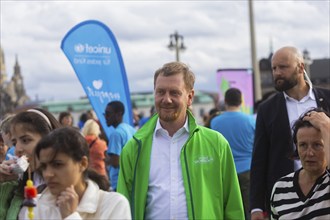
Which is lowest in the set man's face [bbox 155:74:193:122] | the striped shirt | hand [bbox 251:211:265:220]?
hand [bbox 251:211:265:220]

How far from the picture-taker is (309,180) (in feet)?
14.5

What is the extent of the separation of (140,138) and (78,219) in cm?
141

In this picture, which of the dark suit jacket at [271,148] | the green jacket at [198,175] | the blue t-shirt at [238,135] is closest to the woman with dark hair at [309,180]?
the green jacket at [198,175]

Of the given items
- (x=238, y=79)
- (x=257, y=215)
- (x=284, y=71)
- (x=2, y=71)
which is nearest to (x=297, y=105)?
(x=284, y=71)

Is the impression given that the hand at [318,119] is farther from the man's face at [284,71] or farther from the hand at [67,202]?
the hand at [67,202]

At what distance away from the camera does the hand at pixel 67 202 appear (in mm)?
3479

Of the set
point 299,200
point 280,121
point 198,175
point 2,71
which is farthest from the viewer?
point 2,71

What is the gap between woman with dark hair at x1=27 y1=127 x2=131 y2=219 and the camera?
11.7ft

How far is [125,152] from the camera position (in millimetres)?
4809

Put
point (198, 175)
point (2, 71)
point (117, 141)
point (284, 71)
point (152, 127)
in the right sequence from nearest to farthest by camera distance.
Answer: point (198, 175)
point (152, 127)
point (284, 71)
point (117, 141)
point (2, 71)

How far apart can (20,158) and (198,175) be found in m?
1.14

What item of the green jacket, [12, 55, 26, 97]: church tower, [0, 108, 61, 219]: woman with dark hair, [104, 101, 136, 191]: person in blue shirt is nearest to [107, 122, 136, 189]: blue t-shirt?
[104, 101, 136, 191]: person in blue shirt

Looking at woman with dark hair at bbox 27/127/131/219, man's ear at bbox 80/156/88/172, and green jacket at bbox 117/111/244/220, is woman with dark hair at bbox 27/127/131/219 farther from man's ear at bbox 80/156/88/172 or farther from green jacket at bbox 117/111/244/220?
green jacket at bbox 117/111/244/220

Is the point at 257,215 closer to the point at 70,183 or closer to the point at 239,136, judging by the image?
the point at 70,183
